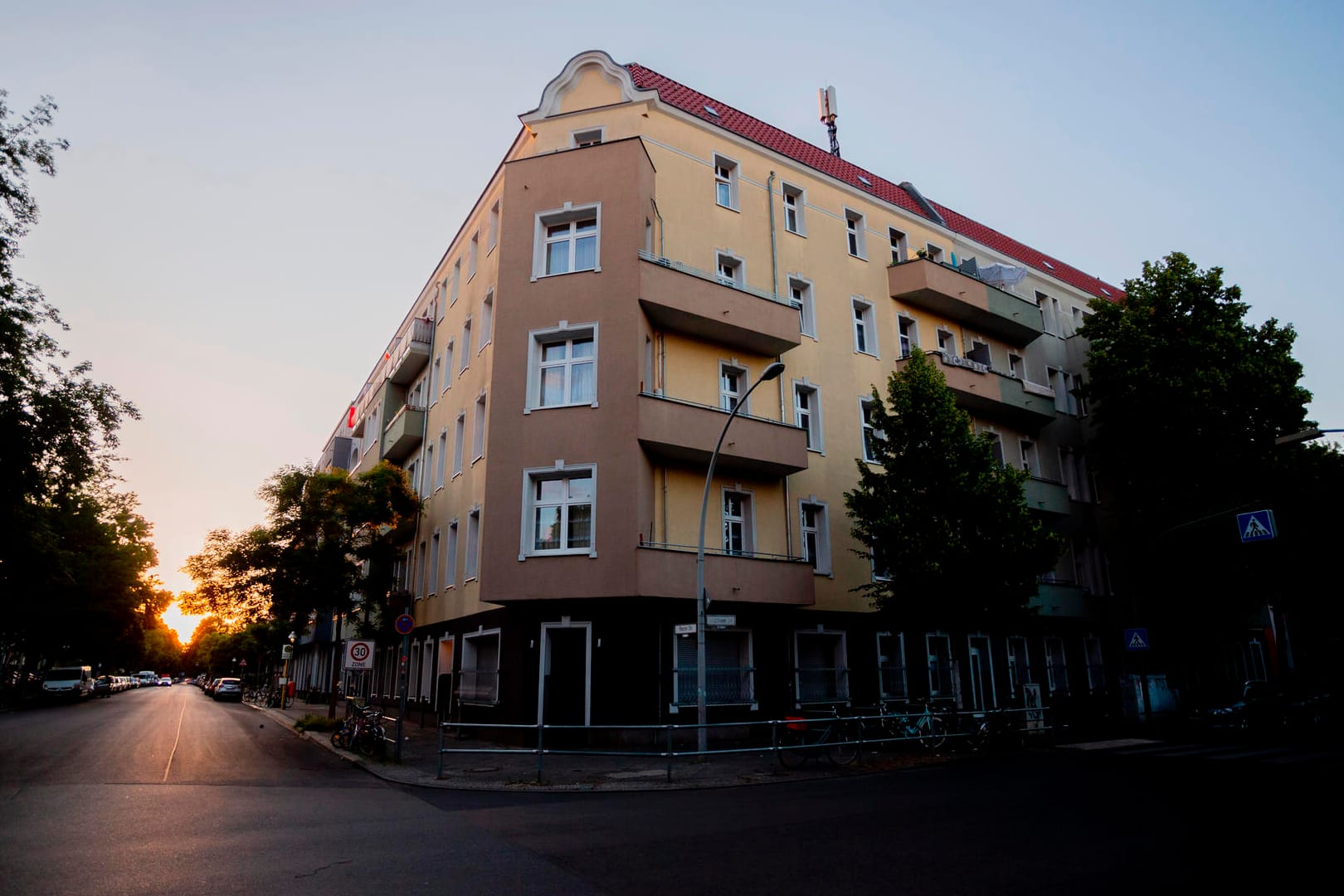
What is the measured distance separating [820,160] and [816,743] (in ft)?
69.6

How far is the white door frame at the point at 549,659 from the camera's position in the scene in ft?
62.6

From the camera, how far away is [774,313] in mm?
22781

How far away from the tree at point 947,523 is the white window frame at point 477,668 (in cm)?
1046

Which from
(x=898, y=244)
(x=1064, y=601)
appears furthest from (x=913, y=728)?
(x=898, y=244)

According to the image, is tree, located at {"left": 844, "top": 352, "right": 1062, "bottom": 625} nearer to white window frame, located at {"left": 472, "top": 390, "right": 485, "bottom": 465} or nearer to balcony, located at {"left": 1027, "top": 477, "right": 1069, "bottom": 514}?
balcony, located at {"left": 1027, "top": 477, "right": 1069, "bottom": 514}

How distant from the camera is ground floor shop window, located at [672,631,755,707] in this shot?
787 inches

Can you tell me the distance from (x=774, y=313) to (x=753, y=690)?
10.6 meters

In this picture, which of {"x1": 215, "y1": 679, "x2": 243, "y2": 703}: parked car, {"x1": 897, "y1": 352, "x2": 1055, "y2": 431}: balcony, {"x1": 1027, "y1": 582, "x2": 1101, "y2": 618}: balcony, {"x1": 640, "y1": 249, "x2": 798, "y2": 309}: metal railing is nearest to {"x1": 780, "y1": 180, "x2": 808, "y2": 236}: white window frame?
{"x1": 640, "y1": 249, "x2": 798, "y2": 309}: metal railing

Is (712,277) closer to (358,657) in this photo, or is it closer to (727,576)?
(727,576)

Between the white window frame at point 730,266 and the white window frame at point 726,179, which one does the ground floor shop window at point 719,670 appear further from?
the white window frame at point 726,179

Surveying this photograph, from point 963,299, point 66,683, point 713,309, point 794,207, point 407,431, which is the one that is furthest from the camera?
point 66,683

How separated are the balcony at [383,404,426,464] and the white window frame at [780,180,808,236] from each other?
15697 millimetres

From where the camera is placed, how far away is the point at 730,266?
81.6 feet

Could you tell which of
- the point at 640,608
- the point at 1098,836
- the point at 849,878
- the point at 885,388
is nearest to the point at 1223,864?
the point at 1098,836
